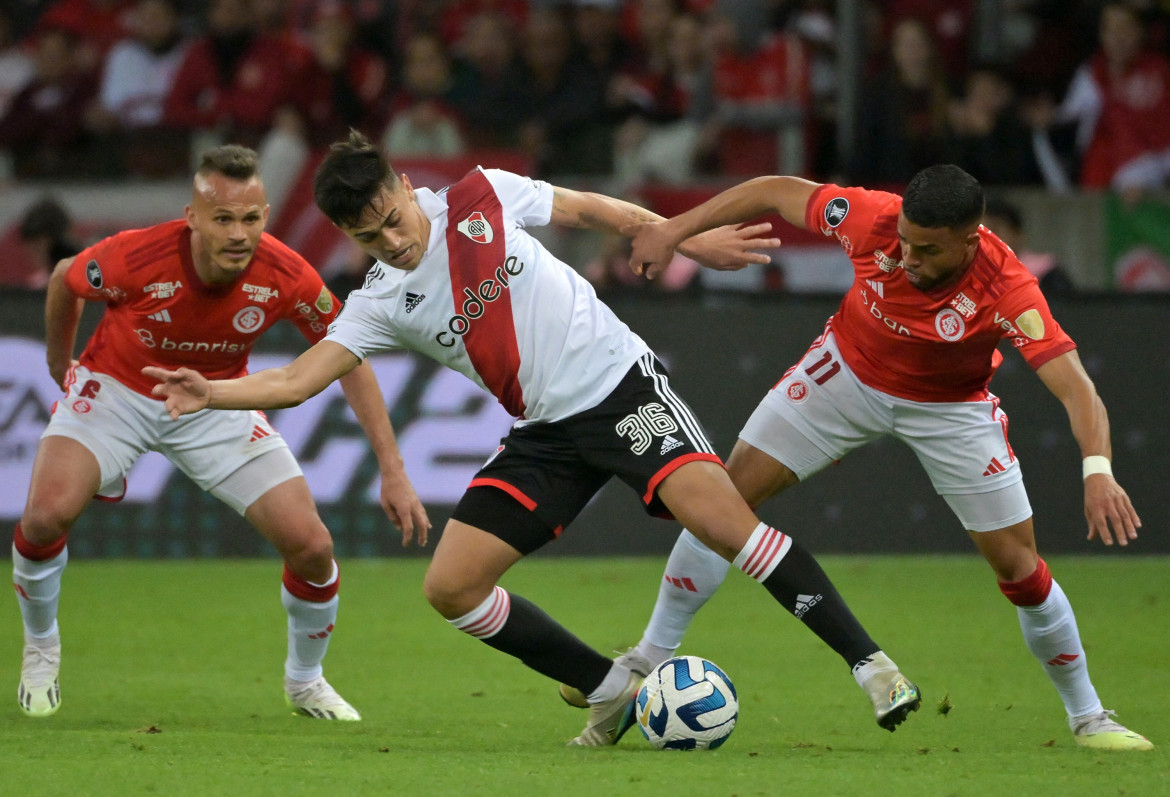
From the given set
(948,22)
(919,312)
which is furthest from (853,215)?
(948,22)

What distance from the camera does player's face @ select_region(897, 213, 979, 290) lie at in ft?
16.1

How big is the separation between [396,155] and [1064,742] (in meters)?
8.07

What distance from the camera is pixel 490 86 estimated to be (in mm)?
12758

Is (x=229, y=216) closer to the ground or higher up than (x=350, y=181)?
closer to the ground

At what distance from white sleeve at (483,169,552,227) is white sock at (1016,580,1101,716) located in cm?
215

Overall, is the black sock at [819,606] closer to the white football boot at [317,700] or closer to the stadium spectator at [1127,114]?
the white football boot at [317,700]

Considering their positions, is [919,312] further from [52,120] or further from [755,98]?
[52,120]

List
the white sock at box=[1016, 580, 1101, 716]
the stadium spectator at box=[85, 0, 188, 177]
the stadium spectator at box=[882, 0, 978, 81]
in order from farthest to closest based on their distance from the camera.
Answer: the stadium spectator at box=[882, 0, 978, 81], the stadium spectator at box=[85, 0, 188, 177], the white sock at box=[1016, 580, 1101, 716]

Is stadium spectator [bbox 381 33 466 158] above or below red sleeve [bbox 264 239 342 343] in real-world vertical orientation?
below

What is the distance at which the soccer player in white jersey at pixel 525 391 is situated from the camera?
489 centimetres

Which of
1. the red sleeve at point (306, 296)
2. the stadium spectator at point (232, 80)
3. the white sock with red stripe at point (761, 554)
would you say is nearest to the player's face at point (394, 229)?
the red sleeve at point (306, 296)

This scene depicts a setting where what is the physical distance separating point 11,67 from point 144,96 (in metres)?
1.43

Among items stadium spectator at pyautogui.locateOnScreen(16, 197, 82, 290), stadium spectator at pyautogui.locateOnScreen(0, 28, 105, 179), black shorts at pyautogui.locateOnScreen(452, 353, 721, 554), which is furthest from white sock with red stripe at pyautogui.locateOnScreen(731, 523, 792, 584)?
stadium spectator at pyautogui.locateOnScreen(0, 28, 105, 179)

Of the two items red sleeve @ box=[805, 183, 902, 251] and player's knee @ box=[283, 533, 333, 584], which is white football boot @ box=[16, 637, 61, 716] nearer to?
player's knee @ box=[283, 533, 333, 584]
